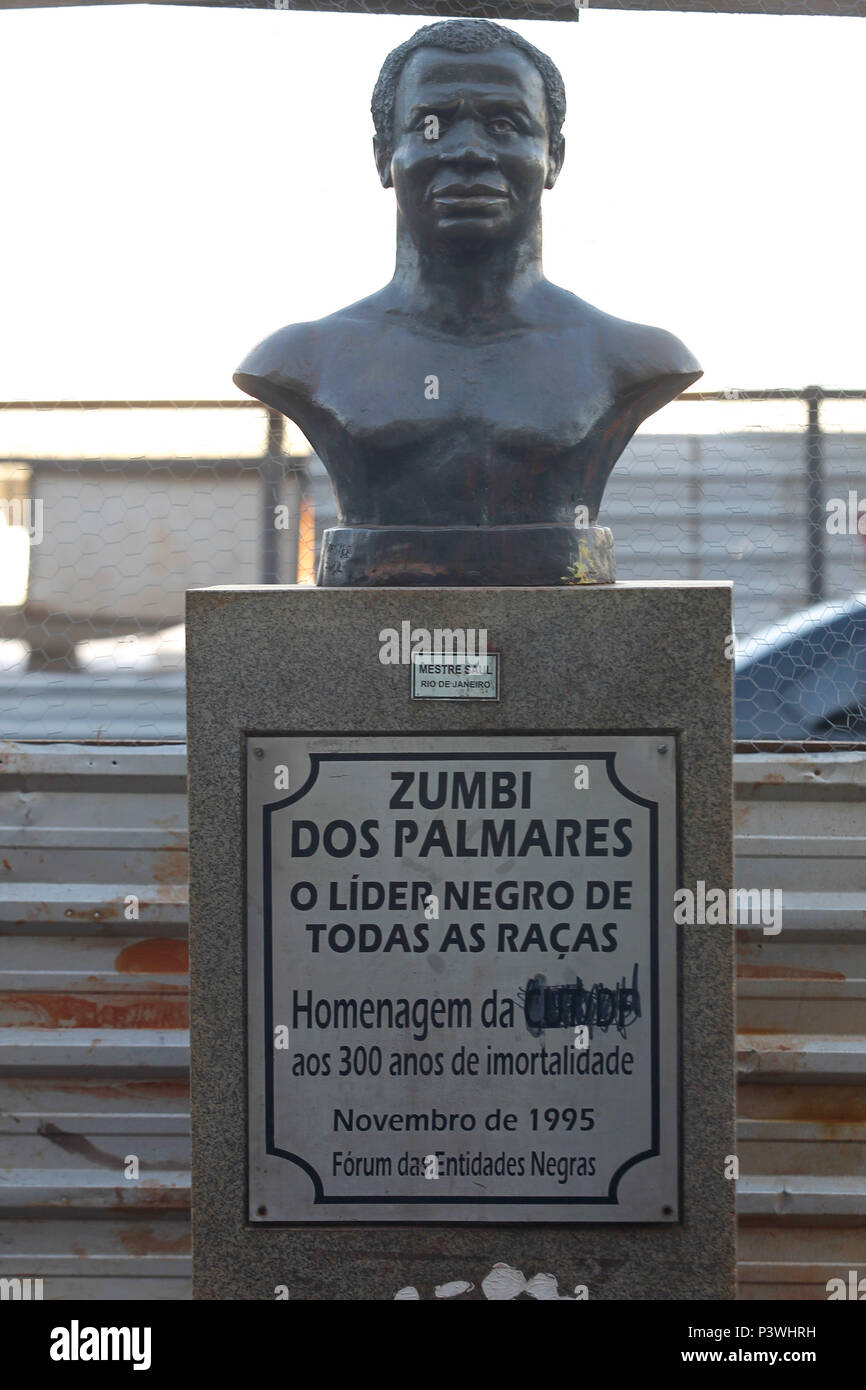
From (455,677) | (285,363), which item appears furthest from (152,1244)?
(285,363)

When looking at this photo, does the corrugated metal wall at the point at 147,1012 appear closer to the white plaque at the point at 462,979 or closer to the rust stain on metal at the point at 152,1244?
the rust stain on metal at the point at 152,1244

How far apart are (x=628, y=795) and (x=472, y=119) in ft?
3.90

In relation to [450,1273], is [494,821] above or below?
above

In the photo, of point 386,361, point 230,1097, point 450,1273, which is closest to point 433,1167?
point 450,1273

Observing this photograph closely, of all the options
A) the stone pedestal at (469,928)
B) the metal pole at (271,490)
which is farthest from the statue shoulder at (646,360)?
the metal pole at (271,490)

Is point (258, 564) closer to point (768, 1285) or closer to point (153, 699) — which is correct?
point (153, 699)

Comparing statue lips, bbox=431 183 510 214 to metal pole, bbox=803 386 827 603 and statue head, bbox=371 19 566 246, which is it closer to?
statue head, bbox=371 19 566 246

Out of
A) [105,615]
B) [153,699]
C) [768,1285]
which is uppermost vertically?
[105,615]

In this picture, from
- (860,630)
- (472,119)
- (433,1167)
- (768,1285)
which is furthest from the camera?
(860,630)

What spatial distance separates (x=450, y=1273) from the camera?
2066mm

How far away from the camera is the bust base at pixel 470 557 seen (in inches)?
88.4

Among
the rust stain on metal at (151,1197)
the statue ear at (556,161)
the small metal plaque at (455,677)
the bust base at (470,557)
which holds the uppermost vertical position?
the statue ear at (556,161)

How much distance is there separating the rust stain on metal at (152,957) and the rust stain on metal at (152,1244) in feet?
2.02

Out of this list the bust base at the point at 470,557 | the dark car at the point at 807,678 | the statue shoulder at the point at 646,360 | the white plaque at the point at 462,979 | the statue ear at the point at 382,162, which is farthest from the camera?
the dark car at the point at 807,678
